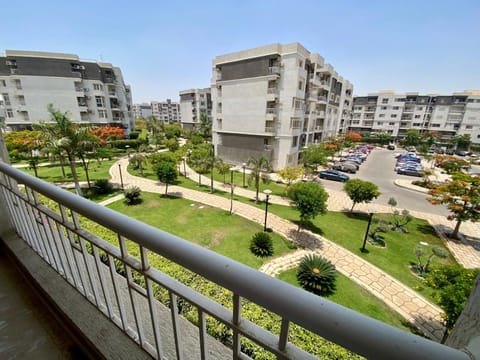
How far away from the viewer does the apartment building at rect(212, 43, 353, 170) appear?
1962 cm

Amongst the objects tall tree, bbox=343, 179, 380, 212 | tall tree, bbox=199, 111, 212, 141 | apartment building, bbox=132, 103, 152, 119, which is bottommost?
tall tree, bbox=343, 179, 380, 212

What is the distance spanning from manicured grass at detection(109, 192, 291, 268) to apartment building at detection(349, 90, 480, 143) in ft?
173

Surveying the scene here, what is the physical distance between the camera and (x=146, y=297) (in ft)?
4.19

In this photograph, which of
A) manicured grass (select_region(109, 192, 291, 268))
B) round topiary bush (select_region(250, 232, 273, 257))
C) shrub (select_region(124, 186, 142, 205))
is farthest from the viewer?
shrub (select_region(124, 186, 142, 205))

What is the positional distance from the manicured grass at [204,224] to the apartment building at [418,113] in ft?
173

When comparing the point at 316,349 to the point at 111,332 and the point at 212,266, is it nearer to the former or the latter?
the point at 111,332

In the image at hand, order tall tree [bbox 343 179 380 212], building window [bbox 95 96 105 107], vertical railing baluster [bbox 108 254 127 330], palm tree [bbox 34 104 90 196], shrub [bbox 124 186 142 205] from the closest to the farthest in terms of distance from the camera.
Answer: vertical railing baluster [bbox 108 254 127 330] < palm tree [bbox 34 104 90 196] < tall tree [bbox 343 179 380 212] < shrub [bbox 124 186 142 205] < building window [bbox 95 96 105 107]

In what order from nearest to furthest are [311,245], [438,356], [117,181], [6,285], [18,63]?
[438,356]
[6,285]
[311,245]
[117,181]
[18,63]

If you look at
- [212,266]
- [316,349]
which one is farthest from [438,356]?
[316,349]

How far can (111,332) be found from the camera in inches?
64.8

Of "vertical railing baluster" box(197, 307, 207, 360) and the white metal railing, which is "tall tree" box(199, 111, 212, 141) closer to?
the white metal railing

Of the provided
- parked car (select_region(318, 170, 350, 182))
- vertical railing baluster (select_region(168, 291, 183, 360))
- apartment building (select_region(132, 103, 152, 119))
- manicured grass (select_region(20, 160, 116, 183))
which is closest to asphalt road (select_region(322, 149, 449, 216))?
parked car (select_region(318, 170, 350, 182))

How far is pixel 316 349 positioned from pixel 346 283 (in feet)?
16.6

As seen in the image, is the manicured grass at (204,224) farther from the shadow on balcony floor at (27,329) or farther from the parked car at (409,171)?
the parked car at (409,171)
